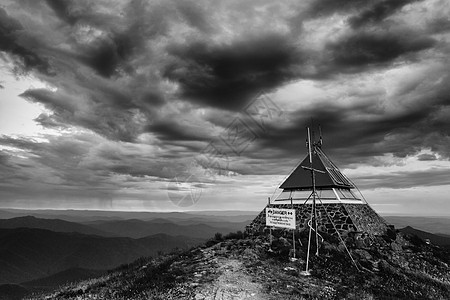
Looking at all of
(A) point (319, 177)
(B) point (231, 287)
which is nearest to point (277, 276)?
(B) point (231, 287)

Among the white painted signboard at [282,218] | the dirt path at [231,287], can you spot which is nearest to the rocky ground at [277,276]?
the dirt path at [231,287]

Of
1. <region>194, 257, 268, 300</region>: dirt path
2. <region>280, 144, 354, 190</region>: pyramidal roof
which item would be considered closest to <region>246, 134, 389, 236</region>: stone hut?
<region>280, 144, 354, 190</region>: pyramidal roof

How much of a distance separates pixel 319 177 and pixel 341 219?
4556mm

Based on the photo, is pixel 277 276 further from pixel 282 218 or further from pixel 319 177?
pixel 319 177

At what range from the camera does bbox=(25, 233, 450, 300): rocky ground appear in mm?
15805

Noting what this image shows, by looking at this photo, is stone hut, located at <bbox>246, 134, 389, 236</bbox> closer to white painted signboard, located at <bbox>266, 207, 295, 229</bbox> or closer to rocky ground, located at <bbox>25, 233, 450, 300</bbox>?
rocky ground, located at <bbox>25, 233, 450, 300</bbox>

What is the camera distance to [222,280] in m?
16.6

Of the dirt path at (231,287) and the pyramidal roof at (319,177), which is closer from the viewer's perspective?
the dirt path at (231,287)

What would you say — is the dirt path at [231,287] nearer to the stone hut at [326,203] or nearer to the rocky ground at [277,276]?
the rocky ground at [277,276]

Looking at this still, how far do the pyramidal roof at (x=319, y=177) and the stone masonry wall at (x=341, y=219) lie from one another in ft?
6.48

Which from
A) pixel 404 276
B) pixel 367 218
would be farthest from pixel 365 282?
pixel 367 218

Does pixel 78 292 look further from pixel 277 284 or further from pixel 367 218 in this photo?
pixel 367 218

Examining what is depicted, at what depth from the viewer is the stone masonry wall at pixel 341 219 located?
2603 cm

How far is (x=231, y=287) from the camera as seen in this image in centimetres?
1578
